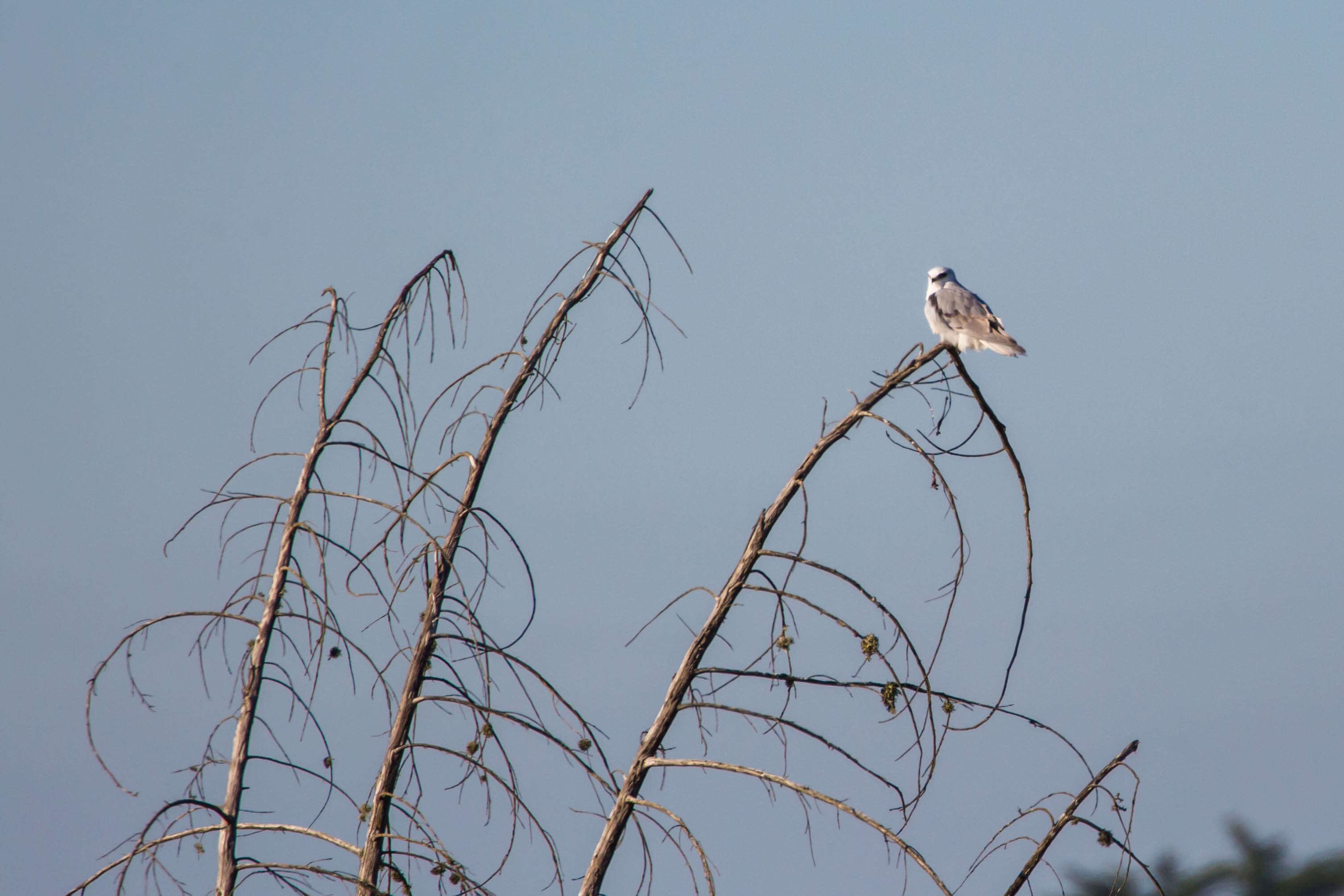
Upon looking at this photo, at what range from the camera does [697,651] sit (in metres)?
3.53

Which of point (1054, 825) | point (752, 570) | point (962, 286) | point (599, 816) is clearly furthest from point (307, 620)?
point (962, 286)

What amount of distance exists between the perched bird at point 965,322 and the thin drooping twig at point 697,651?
309 cm

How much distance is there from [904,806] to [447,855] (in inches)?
51.3

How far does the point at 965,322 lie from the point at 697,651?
387 centimetres

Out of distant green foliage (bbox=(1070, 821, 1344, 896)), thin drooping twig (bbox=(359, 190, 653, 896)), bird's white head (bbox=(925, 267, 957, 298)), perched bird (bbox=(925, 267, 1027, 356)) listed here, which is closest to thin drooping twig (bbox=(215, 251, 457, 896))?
thin drooping twig (bbox=(359, 190, 653, 896))

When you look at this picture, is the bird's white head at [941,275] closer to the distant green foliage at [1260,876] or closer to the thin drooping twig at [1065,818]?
the thin drooping twig at [1065,818]

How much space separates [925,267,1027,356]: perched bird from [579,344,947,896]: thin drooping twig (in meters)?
3.09

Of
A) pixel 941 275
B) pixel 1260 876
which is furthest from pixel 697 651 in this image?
pixel 1260 876

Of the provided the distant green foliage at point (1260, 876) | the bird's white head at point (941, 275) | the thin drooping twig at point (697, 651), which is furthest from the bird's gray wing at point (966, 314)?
the distant green foliage at point (1260, 876)

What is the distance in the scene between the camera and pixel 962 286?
744cm

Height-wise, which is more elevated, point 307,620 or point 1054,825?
point 307,620

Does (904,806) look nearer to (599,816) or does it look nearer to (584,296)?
(599,816)

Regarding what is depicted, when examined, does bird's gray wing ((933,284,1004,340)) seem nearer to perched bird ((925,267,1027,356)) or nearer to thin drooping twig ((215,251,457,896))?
perched bird ((925,267,1027,356))

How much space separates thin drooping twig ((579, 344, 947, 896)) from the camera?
11.4ft
